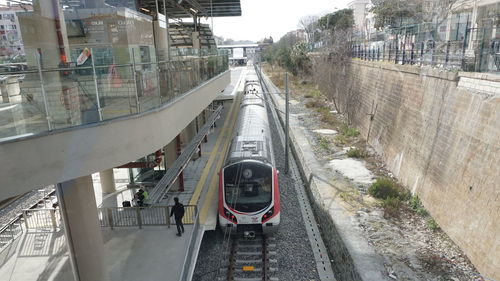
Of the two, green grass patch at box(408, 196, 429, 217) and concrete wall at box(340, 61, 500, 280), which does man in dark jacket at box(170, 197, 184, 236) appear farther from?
green grass patch at box(408, 196, 429, 217)

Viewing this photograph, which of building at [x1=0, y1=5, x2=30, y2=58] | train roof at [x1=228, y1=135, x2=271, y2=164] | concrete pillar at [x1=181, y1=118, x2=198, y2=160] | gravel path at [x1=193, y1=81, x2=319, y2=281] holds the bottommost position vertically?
gravel path at [x1=193, y1=81, x2=319, y2=281]

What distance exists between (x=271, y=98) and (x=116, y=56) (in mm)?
32561

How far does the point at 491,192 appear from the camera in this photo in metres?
8.91

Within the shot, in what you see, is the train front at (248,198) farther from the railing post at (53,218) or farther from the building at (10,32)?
the building at (10,32)

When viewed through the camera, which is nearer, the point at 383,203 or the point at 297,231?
the point at 297,231

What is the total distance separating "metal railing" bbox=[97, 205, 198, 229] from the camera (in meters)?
10.0

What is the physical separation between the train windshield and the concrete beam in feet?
9.87

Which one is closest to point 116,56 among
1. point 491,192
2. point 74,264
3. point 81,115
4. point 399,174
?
point 81,115

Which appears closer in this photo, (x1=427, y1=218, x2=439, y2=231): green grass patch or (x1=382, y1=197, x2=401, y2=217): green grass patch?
(x1=427, y1=218, x2=439, y2=231): green grass patch

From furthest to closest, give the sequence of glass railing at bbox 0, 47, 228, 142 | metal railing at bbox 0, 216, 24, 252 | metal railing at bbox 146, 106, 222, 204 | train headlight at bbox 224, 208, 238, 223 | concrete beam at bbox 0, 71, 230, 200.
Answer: train headlight at bbox 224, 208, 238, 223 → metal railing at bbox 0, 216, 24, 252 → metal railing at bbox 146, 106, 222, 204 → glass railing at bbox 0, 47, 228, 142 → concrete beam at bbox 0, 71, 230, 200

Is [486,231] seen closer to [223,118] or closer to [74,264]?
[74,264]

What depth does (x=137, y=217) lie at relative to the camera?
1003cm

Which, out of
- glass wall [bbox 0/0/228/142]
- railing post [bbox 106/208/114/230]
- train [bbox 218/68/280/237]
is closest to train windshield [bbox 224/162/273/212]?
train [bbox 218/68/280/237]

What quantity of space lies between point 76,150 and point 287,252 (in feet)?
21.3
